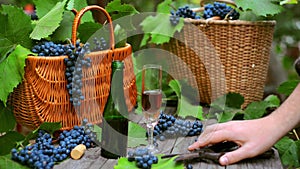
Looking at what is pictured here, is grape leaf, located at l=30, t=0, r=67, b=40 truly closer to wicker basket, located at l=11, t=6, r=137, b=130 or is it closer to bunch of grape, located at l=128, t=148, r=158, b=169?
wicker basket, located at l=11, t=6, r=137, b=130

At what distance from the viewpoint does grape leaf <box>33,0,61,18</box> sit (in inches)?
66.1

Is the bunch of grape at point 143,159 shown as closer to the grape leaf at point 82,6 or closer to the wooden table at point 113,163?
the wooden table at point 113,163

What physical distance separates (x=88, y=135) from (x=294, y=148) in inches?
27.9

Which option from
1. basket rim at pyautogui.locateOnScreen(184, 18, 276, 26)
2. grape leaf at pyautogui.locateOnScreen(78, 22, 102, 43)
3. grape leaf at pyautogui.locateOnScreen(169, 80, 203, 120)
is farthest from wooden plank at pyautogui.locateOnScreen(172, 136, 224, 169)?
basket rim at pyautogui.locateOnScreen(184, 18, 276, 26)

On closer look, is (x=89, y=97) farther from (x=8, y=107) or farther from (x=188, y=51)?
(x=188, y=51)

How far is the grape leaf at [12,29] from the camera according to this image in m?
1.50

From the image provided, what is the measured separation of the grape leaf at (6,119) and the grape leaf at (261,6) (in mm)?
958

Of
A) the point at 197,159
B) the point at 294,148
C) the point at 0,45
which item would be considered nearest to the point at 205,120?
the point at 294,148

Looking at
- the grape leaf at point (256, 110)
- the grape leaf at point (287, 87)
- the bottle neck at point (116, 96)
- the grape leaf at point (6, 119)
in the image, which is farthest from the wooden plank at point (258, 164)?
the grape leaf at point (6, 119)

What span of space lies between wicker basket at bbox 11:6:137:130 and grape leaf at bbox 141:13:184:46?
47cm

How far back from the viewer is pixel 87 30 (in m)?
1.64

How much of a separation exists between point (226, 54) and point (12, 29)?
892 mm

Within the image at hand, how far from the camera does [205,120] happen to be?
69.5 inches

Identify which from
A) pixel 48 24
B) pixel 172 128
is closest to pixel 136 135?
pixel 172 128
